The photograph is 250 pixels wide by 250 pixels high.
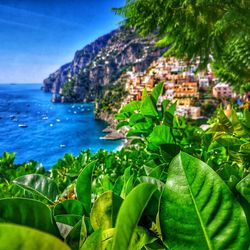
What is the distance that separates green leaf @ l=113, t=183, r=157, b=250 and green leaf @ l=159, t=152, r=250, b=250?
0.03 meters

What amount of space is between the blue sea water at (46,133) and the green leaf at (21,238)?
1996cm

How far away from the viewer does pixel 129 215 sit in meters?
0.20

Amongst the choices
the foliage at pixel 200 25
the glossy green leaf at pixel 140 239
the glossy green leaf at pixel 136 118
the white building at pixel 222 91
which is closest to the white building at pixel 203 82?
the white building at pixel 222 91

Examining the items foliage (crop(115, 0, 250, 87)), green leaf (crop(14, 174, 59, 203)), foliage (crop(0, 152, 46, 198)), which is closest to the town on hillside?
foliage (crop(115, 0, 250, 87))

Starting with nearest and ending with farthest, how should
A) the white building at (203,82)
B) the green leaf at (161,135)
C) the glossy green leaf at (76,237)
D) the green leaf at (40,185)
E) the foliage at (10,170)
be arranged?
the glossy green leaf at (76,237)
the green leaf at (40,185)
the green leaf at (161,135)
the foliage at (10,170)
the white building at (203,82)

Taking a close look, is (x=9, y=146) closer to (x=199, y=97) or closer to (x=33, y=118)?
(x=33, y=118)

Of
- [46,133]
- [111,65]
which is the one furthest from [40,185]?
[111,65]

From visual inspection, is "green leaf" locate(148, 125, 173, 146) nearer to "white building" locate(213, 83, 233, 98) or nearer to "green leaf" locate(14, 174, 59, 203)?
"green leaf" locate(14, 174, 59, 203)

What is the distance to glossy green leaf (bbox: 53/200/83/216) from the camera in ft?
1.01

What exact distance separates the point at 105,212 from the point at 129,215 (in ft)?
0.25

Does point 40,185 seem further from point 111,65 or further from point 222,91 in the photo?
point 111,65

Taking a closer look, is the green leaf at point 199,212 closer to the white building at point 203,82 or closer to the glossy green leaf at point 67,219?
the glossy green leaf at point 67,219

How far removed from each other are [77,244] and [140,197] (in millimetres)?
80

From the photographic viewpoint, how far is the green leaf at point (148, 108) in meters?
0.58
